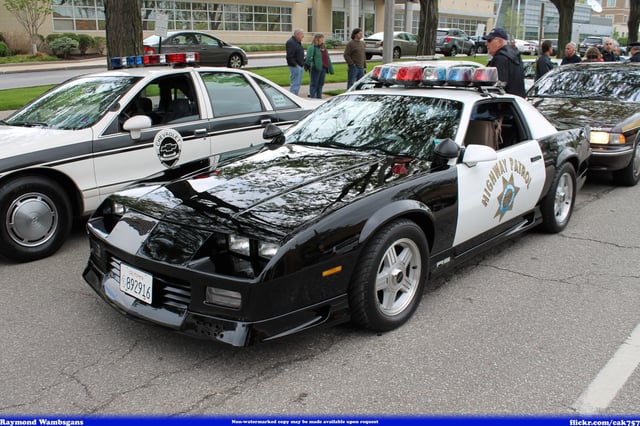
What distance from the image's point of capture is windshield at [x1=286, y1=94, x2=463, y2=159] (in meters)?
4.31

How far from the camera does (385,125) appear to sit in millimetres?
4531

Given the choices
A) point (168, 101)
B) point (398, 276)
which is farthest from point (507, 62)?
point (398, 276)

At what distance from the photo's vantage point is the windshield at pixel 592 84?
27.5 ft

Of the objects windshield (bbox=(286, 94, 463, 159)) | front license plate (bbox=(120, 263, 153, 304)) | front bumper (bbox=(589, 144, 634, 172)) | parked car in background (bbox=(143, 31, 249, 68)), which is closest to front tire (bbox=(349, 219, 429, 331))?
windshield (bbox=(286, 94, 463, 159))

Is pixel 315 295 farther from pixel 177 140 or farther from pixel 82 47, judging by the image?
pixel 82 47

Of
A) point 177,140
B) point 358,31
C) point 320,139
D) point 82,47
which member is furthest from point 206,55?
point 320,139

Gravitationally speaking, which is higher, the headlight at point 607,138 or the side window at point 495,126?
the side window at point 495,126

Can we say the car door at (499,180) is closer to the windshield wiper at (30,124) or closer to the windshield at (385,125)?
the windshield at (385,125)

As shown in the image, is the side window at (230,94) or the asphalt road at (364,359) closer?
the asphalt road at (364,359)

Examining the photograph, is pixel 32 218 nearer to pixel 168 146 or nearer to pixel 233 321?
pixel 168 146

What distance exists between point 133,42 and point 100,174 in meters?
3.83

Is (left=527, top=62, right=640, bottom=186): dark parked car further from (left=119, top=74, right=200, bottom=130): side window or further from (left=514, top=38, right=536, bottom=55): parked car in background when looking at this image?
(left=514, top=38, right=536, bottom=55): parked car in background

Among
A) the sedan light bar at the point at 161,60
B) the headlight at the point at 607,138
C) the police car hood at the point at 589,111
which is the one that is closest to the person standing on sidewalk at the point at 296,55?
the police car hood at the point at 589,111

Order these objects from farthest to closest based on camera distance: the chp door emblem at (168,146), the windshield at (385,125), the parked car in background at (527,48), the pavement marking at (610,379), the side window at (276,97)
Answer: the parked car in background at (527,48) < the side window at (276,97) < the chp door emblem at (168,146) < the windshield at (385,125) < the pavement marking at (610,379)
